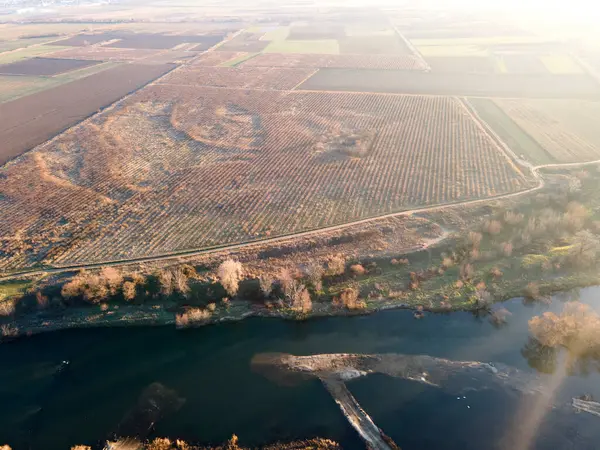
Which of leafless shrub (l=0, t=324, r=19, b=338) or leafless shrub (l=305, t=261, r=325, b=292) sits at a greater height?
leafless shrub (l=305, t=261, r=325, b=292)

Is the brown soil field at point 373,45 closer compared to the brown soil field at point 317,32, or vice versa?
the brown soil field at point 373,45

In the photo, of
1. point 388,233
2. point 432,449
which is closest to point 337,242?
point 388,233

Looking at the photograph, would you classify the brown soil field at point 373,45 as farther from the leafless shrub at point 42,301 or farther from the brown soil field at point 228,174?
the leafless shrub at point 42,301

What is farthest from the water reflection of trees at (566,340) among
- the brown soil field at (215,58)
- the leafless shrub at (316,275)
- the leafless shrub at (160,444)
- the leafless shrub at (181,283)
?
the brown soil field at (215,58)

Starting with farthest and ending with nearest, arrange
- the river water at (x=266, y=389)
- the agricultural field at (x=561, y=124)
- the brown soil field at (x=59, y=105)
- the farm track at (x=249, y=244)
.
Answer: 1. the brown soil field at (x=59, y=105)
2. the agricultural field at (x=561, y=124)
3. the farm track at (x=249, y=244)
4. the river water at (x=266, y=389)

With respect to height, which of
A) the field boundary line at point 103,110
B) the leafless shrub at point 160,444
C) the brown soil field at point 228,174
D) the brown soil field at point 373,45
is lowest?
the leafless shrub at point 160,444

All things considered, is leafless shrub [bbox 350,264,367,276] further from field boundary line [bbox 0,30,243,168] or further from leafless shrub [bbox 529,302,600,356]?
field boundary line [bbox 0,30,243,168]

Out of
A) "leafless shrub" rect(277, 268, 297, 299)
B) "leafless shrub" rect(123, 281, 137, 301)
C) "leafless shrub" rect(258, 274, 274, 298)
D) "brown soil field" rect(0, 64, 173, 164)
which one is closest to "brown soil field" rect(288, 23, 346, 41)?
"brown soil field" rect(0, 64, 173, 164)
